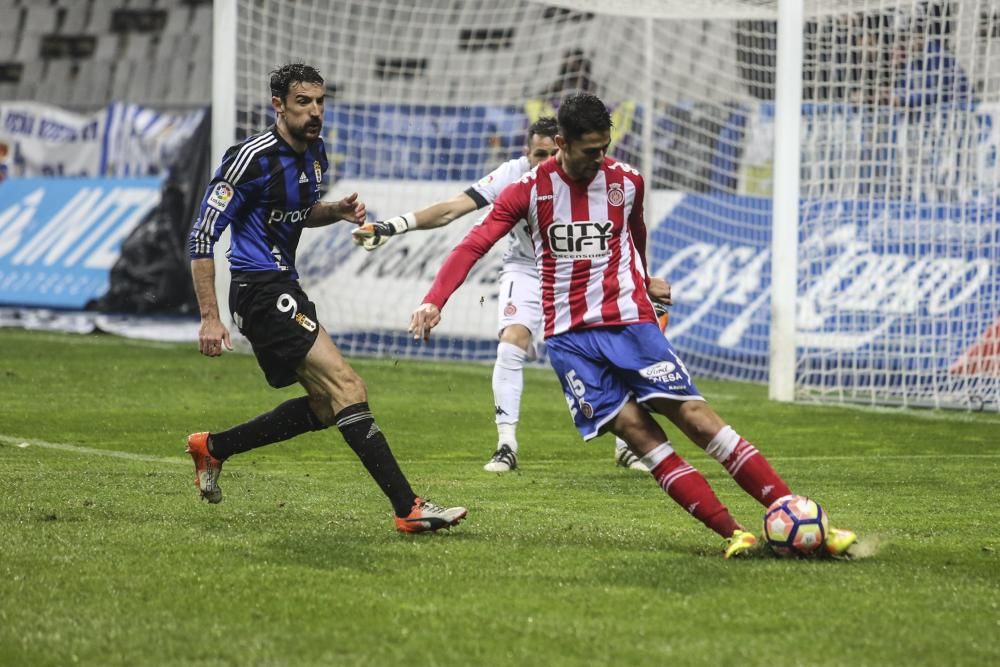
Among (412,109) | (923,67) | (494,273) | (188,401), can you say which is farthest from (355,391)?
(412,109)

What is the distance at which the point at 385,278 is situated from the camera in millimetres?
16344

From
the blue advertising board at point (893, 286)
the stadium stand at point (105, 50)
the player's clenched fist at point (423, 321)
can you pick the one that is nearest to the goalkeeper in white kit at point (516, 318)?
the player's clenched fist at point (423, 321)

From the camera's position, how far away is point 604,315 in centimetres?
616

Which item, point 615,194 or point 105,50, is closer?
point 615,194

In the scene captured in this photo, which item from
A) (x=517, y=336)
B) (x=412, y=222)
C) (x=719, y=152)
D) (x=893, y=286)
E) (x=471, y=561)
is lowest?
(x=893, y=286)

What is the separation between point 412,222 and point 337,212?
33 cm

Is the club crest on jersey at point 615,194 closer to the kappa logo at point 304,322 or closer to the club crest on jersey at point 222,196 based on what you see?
the kappa logo at point 304,322

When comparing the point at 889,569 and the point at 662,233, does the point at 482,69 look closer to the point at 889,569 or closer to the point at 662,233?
the point at 662,233

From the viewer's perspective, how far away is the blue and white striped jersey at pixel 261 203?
6.65 meters

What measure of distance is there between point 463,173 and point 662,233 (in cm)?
221

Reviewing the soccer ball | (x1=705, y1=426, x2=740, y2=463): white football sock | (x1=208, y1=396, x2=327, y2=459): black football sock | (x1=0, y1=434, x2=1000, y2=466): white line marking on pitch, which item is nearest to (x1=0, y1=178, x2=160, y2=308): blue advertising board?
(x1=0, y1=434, x2=1000, y2=466): white line marking on pitch

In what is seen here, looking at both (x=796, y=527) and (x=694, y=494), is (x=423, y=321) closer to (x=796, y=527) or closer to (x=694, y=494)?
(x=694, y=494)

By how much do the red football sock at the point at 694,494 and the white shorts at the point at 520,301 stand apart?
3.52 m

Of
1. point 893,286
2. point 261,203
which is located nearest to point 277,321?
point 261,203
